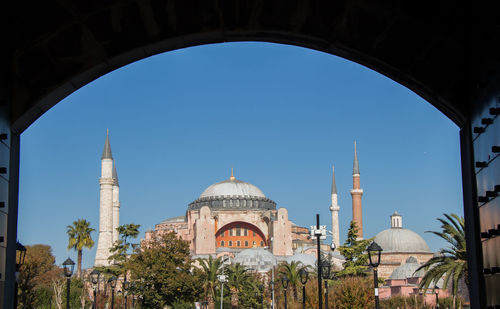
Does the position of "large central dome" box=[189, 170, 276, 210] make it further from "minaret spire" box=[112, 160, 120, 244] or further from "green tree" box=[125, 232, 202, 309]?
"green tree" box=[125, 232, 202, 309]

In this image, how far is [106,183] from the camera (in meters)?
80.6

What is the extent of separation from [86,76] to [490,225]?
14.0 ft

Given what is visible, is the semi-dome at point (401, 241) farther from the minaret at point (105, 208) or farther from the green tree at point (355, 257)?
the minaret at point (105, 208)

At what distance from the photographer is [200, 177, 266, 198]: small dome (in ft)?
375

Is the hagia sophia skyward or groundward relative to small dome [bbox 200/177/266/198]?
groundward

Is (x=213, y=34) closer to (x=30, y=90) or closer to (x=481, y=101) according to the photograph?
(x=30, y=90)

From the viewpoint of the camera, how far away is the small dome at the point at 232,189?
375 feet

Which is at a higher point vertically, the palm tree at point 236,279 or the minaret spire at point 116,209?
the minaret spire at point 116,209

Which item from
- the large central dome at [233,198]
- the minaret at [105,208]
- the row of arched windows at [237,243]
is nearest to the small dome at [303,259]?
the row of arched windows at [237,243]

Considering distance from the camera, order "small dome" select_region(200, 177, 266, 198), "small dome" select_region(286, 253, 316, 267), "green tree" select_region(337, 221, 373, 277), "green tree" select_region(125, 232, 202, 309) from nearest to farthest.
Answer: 1. "green tree" select_region(125, 232, 202, 309)
2. "green tree" select_region(337, 221, 373, 277)
3. "small dome" select_region(286, 253, 316, 267)
4. "small dome" select_region(200, 177, 266, 198)

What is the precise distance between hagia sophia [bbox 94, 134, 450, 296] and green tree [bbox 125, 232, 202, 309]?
107 ft

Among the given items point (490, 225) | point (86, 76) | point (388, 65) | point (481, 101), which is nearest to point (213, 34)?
point (86, 76)

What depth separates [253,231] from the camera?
10788 centimetres

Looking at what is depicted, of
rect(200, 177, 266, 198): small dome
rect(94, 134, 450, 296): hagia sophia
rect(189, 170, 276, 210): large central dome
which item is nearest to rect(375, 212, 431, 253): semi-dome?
rect(94, 134, 450, 296): hagia sophia
